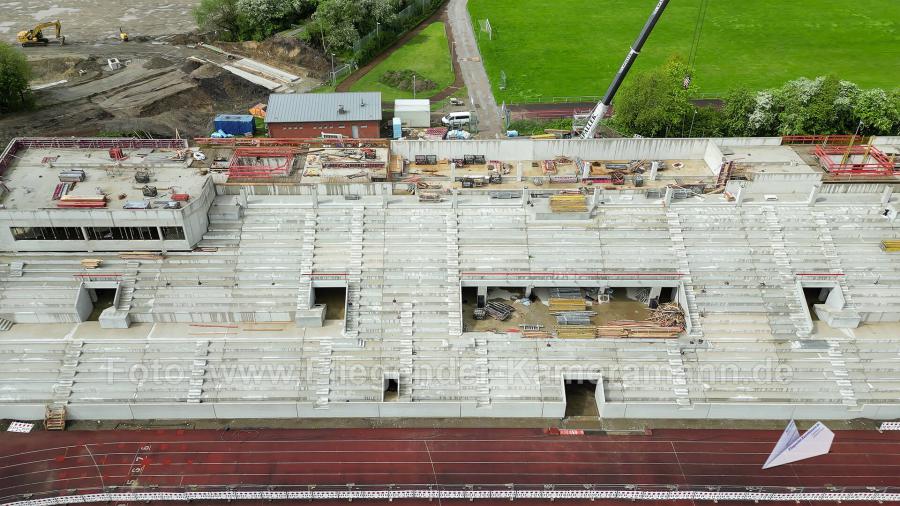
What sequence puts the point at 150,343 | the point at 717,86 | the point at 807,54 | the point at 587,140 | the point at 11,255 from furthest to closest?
the point at 807,54
the point at 717,86
the point at 587,140
the point at 11,255
the point at 150,343

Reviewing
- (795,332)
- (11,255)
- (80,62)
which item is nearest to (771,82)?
(795,332)

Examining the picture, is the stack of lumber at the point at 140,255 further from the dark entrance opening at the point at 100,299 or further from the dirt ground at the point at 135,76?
the dirt ground at the point at 135,76

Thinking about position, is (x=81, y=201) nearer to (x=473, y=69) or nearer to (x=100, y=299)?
(x=100, y=299)

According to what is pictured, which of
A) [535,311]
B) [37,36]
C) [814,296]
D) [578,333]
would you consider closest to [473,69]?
[535,311]

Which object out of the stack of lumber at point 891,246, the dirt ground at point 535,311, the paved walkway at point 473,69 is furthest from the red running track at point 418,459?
the paved walkway at point 473,69

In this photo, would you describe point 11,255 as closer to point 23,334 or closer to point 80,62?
point 23,334
